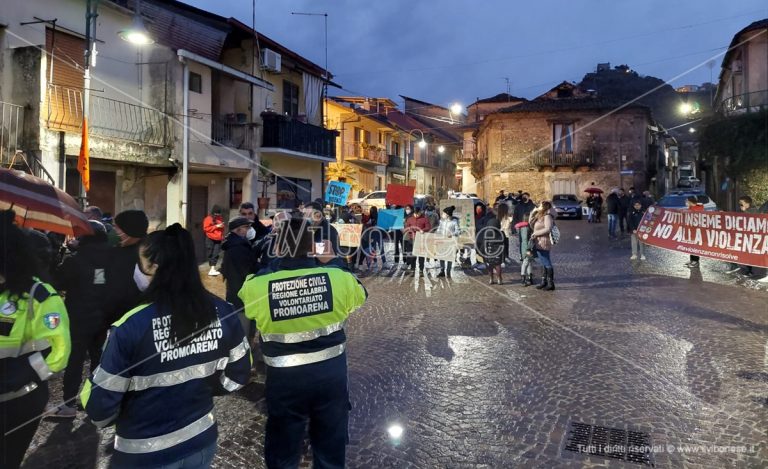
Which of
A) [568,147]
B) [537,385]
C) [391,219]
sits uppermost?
[568,147]

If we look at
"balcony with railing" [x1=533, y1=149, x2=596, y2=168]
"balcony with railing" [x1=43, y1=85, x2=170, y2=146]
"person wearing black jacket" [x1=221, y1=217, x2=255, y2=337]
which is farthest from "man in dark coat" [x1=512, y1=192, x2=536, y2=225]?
"person wearing black jacket" [x1=221, y1=217, x2=255, y2=337]

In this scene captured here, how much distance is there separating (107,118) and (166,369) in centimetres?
1327

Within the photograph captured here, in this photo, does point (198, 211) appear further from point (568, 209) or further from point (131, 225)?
point (568, 209)

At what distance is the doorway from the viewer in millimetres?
18641

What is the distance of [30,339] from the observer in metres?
2.93

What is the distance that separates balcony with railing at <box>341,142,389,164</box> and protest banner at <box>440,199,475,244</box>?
2224 centimetres

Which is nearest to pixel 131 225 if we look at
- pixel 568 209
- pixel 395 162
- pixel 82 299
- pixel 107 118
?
pixel 82 299

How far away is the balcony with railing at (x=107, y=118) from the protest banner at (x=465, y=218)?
8206mm

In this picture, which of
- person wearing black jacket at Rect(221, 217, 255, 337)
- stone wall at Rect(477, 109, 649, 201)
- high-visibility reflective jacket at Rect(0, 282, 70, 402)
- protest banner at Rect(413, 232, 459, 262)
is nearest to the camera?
high-visibility reflective jacket at Rect(0, 282, 70, 402)

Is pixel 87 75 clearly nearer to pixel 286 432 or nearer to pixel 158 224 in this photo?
pixel 158 224

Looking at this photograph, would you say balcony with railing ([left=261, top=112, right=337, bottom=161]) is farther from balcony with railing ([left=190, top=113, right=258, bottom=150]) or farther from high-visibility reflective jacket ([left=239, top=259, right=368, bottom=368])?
high-visibility reflective jacket ([left=239, top=259, right=368, bottom=368])

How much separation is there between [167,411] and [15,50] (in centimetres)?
1195

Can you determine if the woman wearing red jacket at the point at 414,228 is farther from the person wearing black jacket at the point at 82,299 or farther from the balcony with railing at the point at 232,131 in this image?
the person wearing black jacket at the point at 82,299

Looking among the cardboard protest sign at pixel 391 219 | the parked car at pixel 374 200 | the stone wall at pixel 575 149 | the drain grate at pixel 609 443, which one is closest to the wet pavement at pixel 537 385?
the drain grate at pixel 609 443
